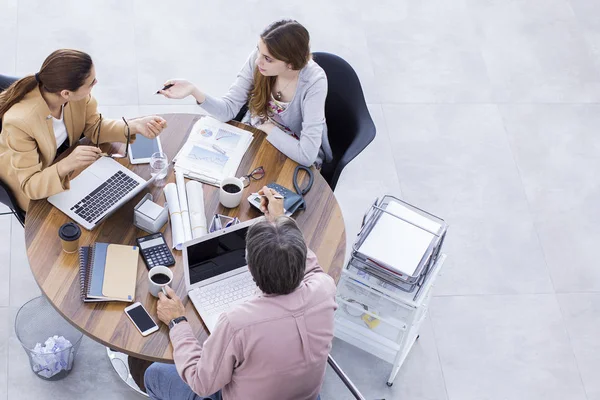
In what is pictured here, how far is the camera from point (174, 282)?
245 centimetres

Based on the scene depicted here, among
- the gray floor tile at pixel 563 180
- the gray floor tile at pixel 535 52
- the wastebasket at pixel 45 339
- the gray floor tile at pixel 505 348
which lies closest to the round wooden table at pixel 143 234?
the wastebasket at pixel 45 339

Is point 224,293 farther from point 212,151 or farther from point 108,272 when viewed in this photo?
point 212,151

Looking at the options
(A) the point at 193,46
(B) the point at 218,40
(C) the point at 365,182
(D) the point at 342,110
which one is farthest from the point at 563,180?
(A) the point at 193,46

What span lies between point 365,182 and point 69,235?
1.95m

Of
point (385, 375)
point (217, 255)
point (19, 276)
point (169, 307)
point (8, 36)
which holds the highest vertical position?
Result: point (217, 255)

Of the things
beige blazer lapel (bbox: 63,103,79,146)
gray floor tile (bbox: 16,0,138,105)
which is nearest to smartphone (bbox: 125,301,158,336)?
beige blazer lapel (bbox: 63,103,79,146)

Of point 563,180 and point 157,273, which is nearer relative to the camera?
point 157,273

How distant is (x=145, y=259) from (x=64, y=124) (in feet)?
2.28

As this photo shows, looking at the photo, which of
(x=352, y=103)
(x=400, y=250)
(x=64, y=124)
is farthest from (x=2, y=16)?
(x=400, y=250)

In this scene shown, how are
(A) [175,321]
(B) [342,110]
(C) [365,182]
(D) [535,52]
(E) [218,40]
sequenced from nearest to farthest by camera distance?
(A) [175,321] < (B) [342,110] < (C) [365,182] < (E) [218,40] < (D) [535,52]

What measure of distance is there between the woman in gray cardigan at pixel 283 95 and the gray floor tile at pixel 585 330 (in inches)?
59.5

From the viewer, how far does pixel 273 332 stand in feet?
6.56

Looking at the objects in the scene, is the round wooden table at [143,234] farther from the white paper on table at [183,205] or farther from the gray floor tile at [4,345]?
the gray floor tile at [4,345]

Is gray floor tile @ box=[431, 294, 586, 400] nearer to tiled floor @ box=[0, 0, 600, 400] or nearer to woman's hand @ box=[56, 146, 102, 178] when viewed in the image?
tiled floor @ box=[0, 0, 600, 400]
